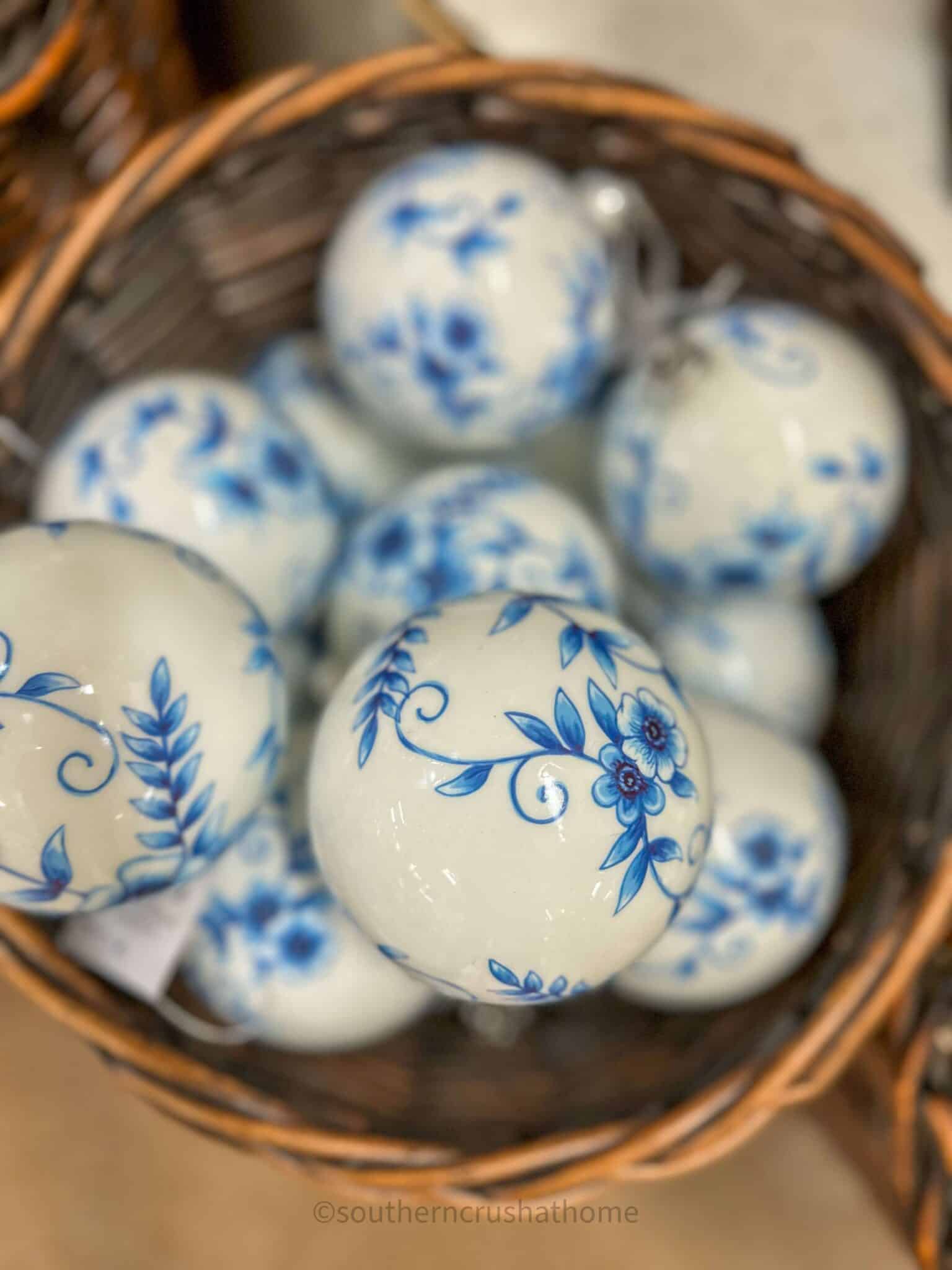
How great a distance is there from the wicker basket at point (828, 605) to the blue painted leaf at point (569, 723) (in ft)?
0.71

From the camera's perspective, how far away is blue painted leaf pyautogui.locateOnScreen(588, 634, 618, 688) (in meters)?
0.38

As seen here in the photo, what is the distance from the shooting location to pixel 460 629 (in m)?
0.40

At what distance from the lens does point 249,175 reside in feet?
2.05

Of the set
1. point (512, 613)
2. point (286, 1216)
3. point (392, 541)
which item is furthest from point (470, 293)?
point (286, 1216)

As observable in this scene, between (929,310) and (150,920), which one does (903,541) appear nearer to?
(929,310)

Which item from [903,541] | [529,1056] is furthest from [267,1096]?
[903,541]

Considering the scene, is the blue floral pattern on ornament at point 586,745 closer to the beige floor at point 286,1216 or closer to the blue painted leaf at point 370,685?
the blue painted leaf at point 370,685

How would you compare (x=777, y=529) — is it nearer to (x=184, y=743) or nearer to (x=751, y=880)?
(x=751, y=880)

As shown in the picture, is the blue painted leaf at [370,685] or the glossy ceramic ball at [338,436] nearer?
the blue painted leaf at [370,685]

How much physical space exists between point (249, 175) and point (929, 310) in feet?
1.26

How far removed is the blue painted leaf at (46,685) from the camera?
1.23ft

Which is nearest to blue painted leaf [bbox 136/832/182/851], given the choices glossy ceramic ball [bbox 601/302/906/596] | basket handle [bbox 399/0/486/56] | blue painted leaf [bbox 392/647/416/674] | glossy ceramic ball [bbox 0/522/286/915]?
glossy ceramic ball [bbox 0/522/286/915]

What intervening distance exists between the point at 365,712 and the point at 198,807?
0.26 ft

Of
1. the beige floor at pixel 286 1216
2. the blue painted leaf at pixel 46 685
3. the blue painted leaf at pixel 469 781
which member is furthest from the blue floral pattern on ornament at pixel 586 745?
the beige floor at pixel 286 1216
